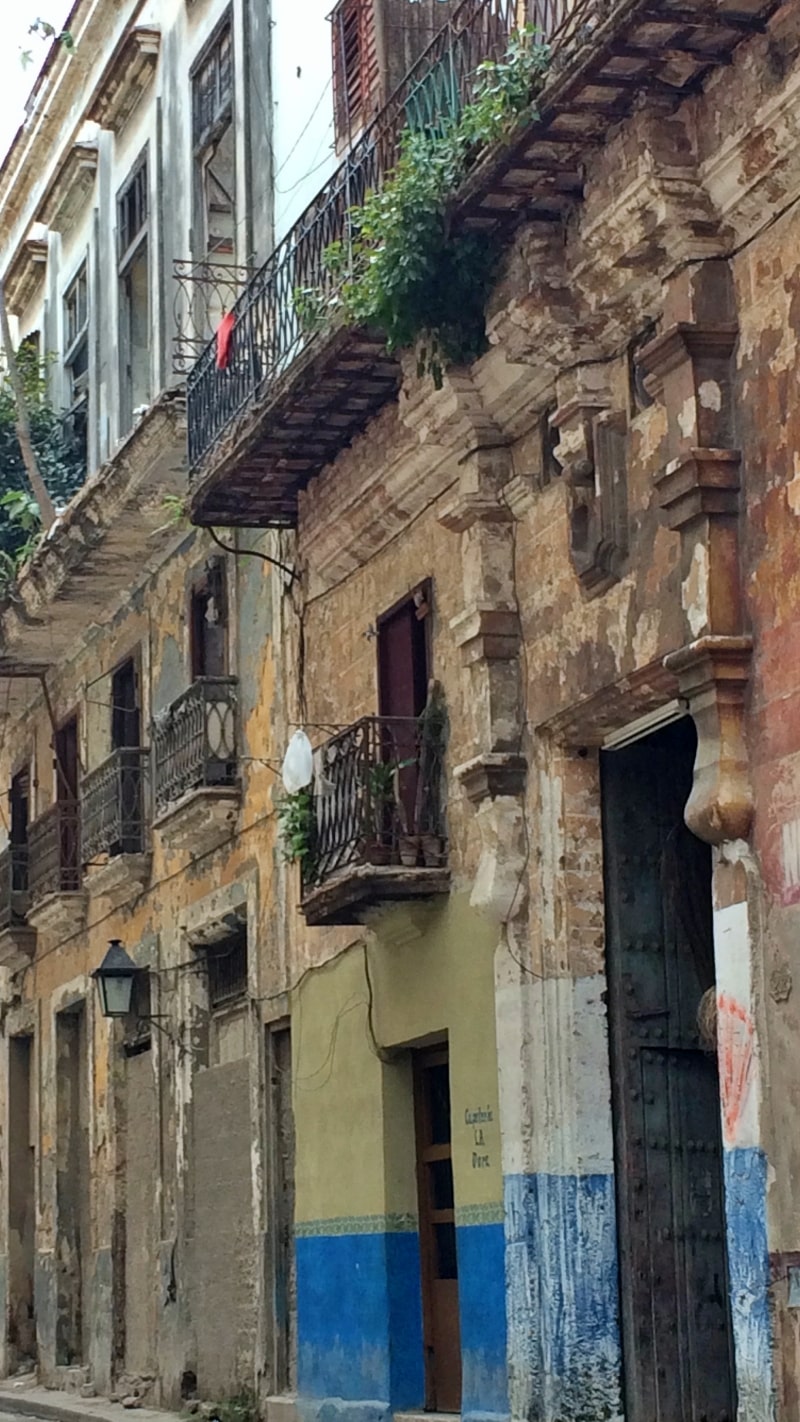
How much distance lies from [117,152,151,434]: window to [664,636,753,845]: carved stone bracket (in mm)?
10010

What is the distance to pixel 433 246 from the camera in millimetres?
10641

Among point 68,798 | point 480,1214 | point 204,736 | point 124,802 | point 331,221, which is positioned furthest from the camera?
point 68,798

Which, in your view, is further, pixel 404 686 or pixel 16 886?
pixel 16 886

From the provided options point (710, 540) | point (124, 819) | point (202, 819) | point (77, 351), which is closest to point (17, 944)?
point (124, 819)

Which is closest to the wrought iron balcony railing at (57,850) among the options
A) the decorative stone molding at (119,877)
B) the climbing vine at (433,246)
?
the decorative stone molding at (119,877)


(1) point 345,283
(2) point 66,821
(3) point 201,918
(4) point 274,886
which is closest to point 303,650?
(4) point 274,886

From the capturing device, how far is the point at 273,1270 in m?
14.7

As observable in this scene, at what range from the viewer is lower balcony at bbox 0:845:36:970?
21078 millimetres

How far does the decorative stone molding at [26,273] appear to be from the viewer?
2225 centimetres

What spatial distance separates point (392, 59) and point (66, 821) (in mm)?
7983

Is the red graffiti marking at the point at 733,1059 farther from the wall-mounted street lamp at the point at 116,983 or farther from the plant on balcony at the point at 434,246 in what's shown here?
the wall-mounted street lamp at the point at 116,983

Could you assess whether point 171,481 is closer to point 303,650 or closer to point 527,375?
point 303,650

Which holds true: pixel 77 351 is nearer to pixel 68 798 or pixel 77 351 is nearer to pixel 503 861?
pixel 68 798

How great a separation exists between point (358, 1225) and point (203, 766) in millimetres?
3509
